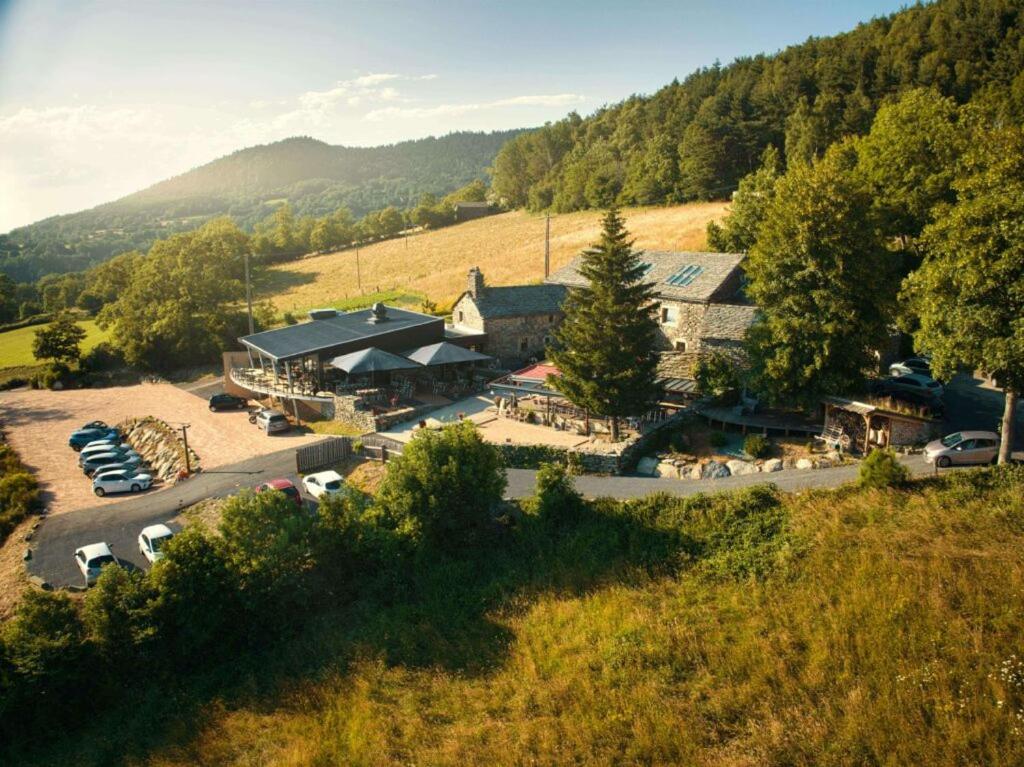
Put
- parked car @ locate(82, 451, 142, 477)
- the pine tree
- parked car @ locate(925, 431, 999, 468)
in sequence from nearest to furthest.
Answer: parked car @ locate(925, 431, 999, 468), the pine tree, parked car @ locate(82, 451, 142, 477)

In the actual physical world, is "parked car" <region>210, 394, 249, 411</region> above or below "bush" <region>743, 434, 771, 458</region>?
below

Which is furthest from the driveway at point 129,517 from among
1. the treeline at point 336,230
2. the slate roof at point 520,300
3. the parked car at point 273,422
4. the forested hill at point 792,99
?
the treeline at point 336,230

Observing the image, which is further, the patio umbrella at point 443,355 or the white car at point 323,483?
the patio umbrella at point 443,355

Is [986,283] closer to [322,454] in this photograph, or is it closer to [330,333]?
[322,454]

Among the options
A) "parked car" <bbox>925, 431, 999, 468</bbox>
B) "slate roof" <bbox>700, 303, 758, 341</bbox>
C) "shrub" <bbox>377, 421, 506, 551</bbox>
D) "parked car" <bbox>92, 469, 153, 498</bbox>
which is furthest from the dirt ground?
"parked car" <bbox>925, 431, 999, 468</bbox>

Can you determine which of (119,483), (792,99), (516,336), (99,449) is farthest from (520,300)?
(792,99)

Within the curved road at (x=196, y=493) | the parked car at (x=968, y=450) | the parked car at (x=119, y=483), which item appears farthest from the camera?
the parked car at (x=119, y=483)

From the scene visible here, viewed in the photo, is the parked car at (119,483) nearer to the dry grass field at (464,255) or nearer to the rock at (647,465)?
the rock at (647,465)

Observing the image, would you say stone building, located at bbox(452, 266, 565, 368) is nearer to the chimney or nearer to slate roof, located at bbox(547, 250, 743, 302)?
the chimney
